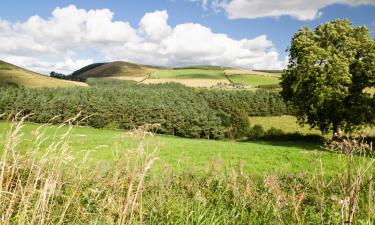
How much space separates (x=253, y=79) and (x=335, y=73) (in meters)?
139

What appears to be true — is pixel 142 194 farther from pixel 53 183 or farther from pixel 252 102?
pixel 252 102

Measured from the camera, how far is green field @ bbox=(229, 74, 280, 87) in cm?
17288

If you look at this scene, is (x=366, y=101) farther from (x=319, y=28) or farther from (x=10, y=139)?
(x=10, y=139)

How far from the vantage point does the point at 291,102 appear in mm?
49406

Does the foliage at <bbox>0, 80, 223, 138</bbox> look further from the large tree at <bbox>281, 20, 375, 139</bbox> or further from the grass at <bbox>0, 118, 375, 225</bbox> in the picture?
the grass at <bbox>0, 118, 375, 225</bbox>

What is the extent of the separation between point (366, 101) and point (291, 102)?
8.91 meters

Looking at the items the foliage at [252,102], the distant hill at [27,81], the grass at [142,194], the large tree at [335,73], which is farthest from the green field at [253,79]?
the grass at [142,194]

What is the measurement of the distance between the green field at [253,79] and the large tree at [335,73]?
122 metres

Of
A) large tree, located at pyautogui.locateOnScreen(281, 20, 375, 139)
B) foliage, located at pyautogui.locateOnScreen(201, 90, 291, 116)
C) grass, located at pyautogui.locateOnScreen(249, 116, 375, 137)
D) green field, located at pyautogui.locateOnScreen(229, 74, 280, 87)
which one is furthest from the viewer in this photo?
green field, located at pyautogui.locateOnScreen(229, 74, 280, 87)

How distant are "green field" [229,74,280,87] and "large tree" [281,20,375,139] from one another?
401 feet

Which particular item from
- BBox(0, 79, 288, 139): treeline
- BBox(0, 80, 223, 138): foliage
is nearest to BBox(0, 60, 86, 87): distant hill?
BBox(0, 79, 288, 139): treeline

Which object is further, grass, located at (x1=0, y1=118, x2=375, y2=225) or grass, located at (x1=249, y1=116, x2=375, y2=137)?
grass, located at (x1=249, y1=116, x2=375, y2=137)

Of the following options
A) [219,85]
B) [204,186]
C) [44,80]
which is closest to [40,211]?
[204,186]

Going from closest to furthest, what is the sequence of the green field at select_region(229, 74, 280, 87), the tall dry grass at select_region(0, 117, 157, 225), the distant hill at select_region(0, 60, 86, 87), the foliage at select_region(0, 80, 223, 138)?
the tall dry grass at select_region(0, 117, 157, 225) < the foliage at select_region(0, 80, 223, 138) < the green field at select_region(229, 74, 280, 87) < the distant hill at select_region(0, 60, 86, 87)
